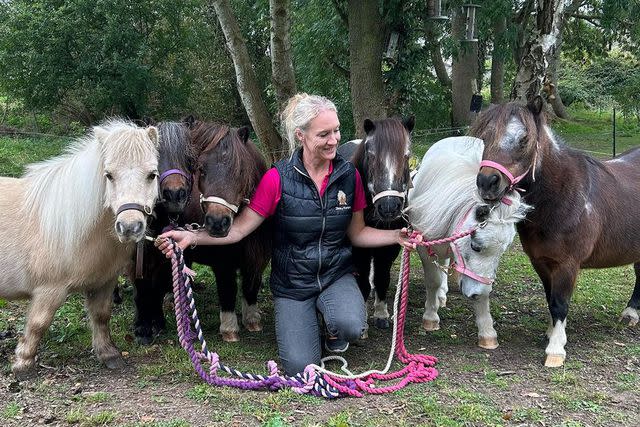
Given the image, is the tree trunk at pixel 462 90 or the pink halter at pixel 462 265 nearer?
the pink halter at pixel 462 265

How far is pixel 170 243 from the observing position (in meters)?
3.41

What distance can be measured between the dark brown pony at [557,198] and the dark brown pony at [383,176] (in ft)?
1.71

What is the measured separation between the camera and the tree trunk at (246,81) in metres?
7.11

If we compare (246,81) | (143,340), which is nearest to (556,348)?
(143,340)

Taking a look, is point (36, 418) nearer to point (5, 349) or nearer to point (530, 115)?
point (5, 349)

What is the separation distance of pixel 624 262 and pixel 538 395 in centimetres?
158

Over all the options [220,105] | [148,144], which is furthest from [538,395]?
[220,105]

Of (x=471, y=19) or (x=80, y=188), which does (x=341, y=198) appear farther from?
(x=471, y=19)

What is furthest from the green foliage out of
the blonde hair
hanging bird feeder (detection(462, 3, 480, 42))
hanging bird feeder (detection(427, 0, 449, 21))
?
the blonde hair

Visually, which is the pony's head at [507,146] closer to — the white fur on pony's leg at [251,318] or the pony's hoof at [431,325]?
the pony's hoof at [431,325]

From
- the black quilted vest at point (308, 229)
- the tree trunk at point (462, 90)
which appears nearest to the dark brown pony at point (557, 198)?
the black quilted vest at point (308, 229)

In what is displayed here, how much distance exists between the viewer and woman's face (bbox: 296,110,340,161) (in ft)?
11.9

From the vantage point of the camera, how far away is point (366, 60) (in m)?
8.26

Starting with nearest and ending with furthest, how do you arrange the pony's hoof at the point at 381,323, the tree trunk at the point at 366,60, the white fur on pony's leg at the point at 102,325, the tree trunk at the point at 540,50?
the white fur on pony's leg at the point at 102,325 < the pony's hoof at the point at 381,323 < the tree trunk at the point at 540,50 < the tree trunk at the point at 366,60
